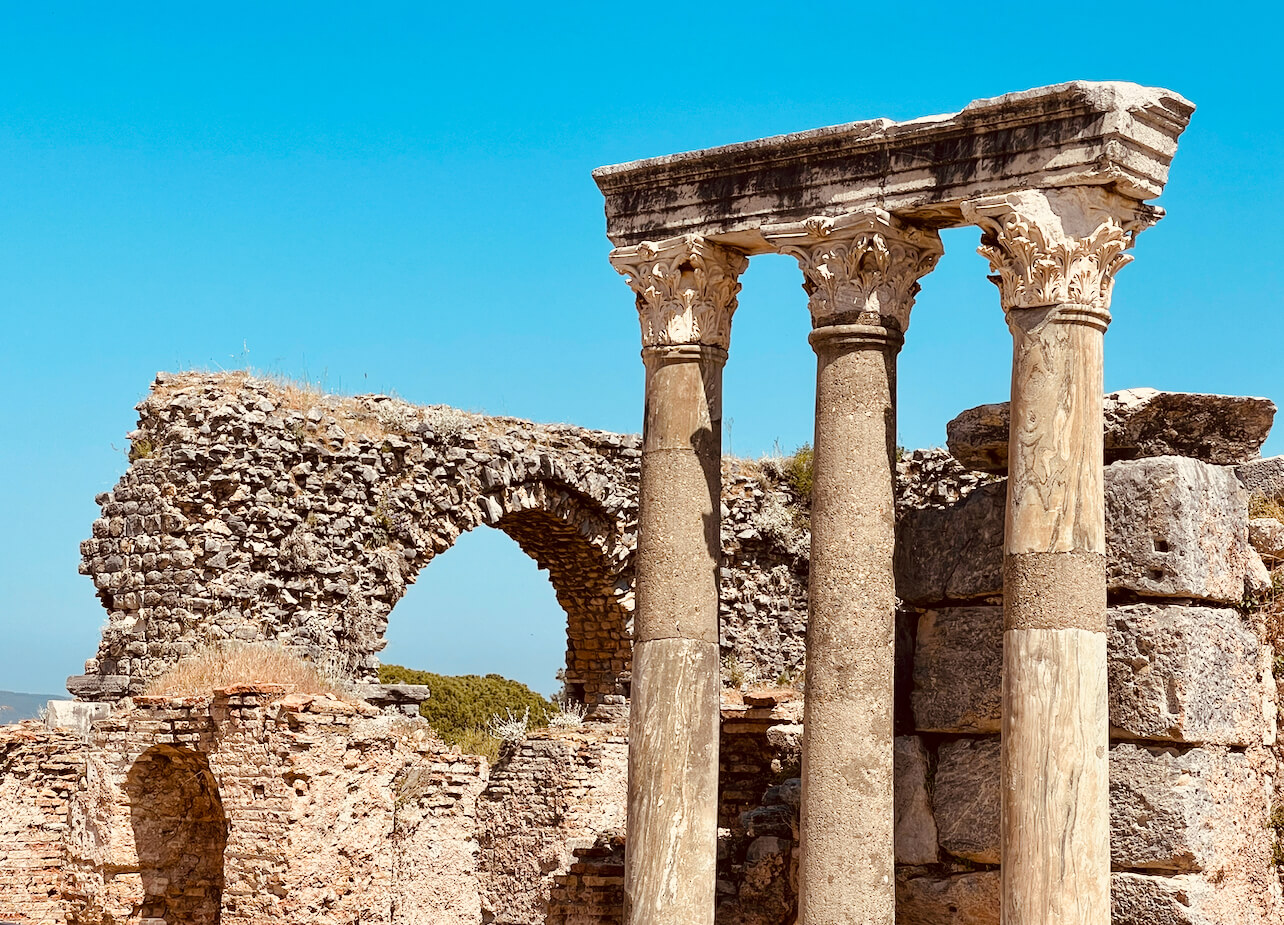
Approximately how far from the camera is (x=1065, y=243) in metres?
9.66

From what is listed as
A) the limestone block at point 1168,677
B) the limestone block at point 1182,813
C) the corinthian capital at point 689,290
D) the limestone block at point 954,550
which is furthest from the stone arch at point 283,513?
the limestone block at point 1182,813

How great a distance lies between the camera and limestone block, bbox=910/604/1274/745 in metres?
10.3

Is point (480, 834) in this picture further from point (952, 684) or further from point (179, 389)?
point (952, 684)

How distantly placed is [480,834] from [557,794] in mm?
1100

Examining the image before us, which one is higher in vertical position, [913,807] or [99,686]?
[99,686]

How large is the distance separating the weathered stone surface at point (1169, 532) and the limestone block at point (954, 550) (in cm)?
83

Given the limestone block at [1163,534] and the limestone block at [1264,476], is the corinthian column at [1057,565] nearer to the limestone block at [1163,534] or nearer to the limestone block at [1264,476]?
the limestone block at [1163,534]

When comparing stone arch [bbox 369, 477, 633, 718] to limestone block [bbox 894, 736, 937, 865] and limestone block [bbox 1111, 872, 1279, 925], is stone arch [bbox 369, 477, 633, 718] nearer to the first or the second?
limestone block [bbox 894, 736, 937, 865]

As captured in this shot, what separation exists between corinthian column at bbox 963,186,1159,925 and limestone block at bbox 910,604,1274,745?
3.57ft

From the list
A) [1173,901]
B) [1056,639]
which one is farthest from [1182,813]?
[1056,639]

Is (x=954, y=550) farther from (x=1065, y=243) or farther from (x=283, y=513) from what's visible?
(x=283, y=513)

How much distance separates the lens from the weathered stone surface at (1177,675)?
10.3 meters

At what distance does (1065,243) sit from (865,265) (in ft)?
4.60

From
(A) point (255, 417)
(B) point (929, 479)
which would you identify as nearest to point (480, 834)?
(A) point (255, 417)
